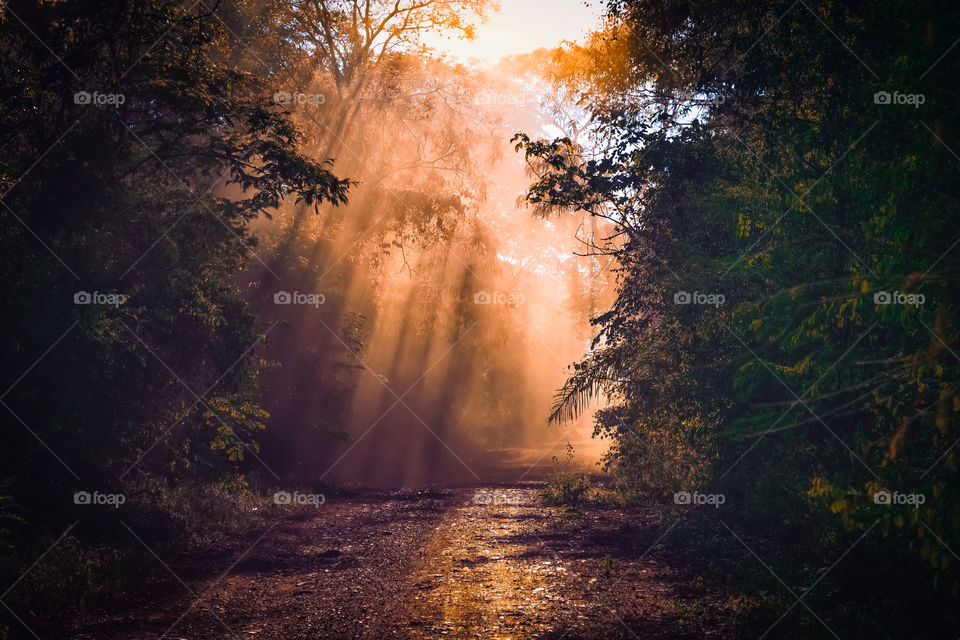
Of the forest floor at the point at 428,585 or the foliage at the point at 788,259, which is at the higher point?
the foliage at the point at 788,259

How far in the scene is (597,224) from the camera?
31.1m

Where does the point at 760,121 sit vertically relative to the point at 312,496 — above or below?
above

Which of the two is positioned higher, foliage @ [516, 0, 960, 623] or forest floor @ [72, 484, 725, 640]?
foliage @ [516, 0, 960, 623]

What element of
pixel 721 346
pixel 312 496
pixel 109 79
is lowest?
pixel 312 496

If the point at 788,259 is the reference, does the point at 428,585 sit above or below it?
below

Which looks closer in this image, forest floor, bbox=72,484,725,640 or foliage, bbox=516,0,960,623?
foliage, bbox=516,0,960,623

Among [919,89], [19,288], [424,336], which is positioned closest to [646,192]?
[919,89]

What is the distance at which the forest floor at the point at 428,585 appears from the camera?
257 inches

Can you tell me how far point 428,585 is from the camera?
8367 mm

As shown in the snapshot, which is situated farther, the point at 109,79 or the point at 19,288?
the point at 109,79

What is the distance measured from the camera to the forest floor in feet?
21.4

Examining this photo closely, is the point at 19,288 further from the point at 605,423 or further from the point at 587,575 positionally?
the point at 605,423

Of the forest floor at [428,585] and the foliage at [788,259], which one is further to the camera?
the forest floor at [428,585]

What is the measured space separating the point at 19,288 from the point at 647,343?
32.8 ft
